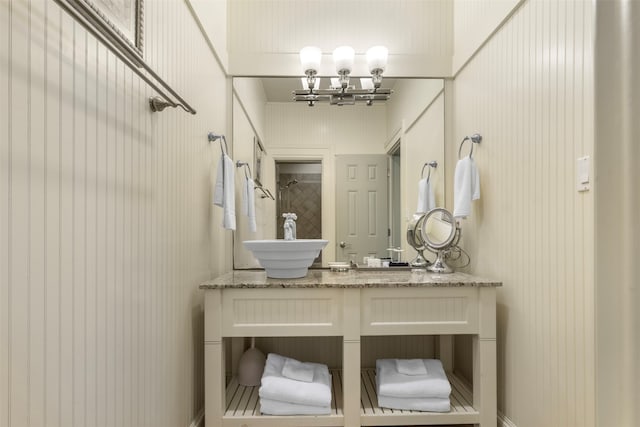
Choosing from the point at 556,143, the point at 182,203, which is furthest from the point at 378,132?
the point at 182,203

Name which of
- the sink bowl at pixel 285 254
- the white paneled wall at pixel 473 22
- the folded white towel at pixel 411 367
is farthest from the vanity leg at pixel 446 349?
the white paneled wall at pixel 473 22

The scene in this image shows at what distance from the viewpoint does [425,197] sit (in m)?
2.21

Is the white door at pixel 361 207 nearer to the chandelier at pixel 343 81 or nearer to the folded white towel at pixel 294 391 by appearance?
the chandelier at pixel 343 81

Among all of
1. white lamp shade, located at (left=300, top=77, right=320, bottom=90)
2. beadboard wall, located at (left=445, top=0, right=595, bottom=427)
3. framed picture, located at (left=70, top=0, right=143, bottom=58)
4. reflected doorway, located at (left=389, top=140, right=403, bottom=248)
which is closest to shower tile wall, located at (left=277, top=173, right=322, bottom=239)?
reflected doorway, located at (left=389, top=140, right=403, bottom=248)

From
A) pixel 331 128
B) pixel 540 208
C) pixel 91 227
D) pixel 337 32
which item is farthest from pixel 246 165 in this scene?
pixel 540 208

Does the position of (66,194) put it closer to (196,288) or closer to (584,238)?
(196,288)

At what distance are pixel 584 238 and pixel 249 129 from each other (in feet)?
5.75

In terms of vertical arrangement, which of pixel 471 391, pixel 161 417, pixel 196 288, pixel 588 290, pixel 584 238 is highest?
pixel 584 238

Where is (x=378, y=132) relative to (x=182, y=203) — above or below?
above

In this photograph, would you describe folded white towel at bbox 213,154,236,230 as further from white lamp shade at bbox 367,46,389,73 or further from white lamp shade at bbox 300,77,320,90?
white lamp shade at bbox 367,46,389,73

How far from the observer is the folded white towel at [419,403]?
5.29 ft

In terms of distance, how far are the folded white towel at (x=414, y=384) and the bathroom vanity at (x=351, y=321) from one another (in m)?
0.08

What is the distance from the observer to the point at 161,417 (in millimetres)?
1303

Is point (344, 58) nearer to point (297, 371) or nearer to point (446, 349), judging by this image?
point (297, 371)
